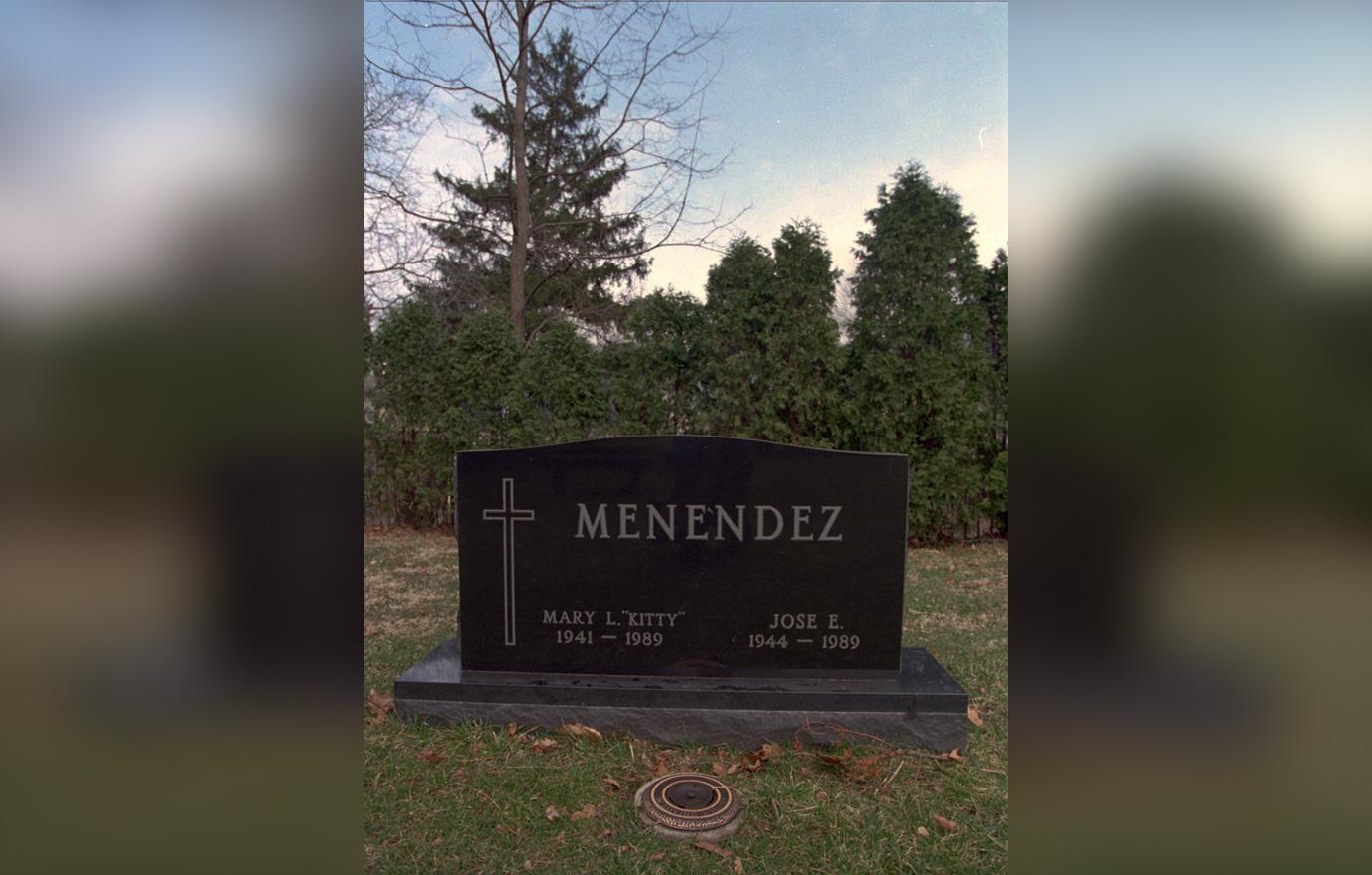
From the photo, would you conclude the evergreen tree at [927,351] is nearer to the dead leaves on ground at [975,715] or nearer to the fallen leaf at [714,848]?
the dead leaves on ground at [975,715]

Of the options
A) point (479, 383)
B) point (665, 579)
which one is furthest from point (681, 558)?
point (479, 383)

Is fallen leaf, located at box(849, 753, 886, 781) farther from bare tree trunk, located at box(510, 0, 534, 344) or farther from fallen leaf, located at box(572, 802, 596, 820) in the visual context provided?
bare tree trunk, located at box(510, 0, 534, 344)

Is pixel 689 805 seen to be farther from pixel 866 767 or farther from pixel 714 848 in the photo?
pixel 866 767

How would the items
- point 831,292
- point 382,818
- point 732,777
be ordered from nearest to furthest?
point 382,818 < point 732,777 < point 831,292

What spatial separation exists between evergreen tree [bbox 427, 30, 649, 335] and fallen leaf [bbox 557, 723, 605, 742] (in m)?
10.8

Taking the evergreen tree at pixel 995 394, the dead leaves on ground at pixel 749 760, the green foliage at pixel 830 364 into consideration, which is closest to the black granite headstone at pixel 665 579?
the dead leaves on ground at pixel 749 760

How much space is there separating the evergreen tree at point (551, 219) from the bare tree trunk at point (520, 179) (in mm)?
364

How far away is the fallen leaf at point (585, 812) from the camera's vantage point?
2889mm

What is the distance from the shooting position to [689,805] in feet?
9.61

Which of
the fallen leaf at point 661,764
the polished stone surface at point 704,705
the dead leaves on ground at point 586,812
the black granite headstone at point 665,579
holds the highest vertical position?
the black granite headstone at point 665,579
